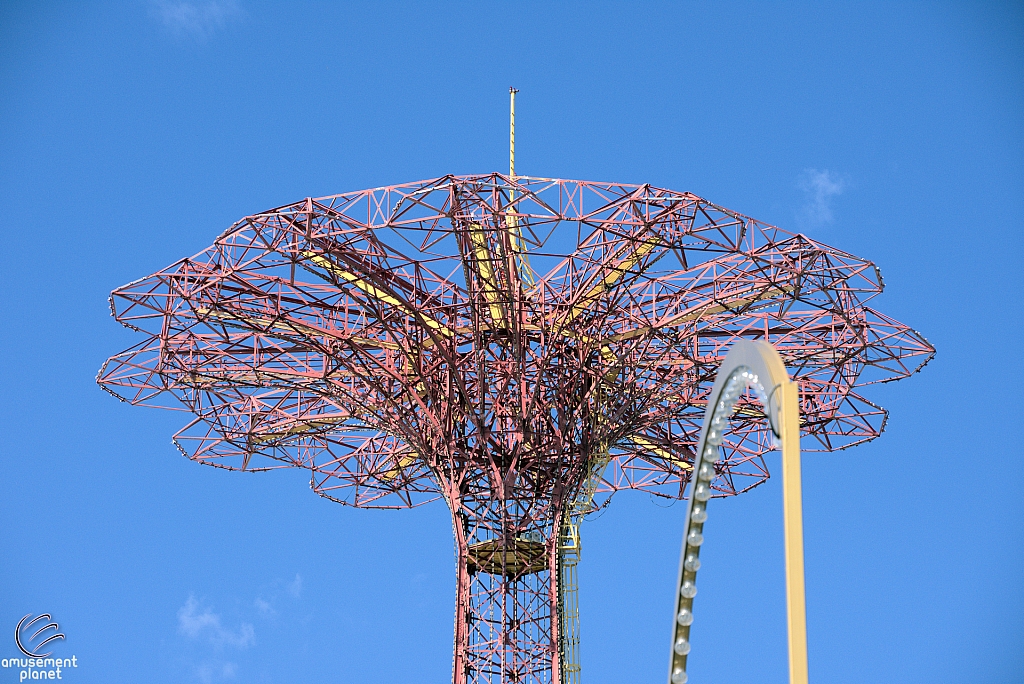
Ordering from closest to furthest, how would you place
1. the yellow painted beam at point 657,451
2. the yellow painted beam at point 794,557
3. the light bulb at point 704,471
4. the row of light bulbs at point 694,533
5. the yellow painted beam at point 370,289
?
the yellow painted beam at point 794,557 → the row of light bulbs at point 694,533 → the light bulb at point 704,471 → the yellow painted beam at point 370,289 → the yellow painted beam at point 657,451

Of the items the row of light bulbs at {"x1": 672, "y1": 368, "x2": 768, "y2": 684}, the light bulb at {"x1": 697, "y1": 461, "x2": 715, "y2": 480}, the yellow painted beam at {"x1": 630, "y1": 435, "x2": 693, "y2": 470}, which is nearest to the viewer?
the row of light bulbs at {"x1": 672, "y1": 368, "x2": 768, "y2": 684}

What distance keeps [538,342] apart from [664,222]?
874 centimetres

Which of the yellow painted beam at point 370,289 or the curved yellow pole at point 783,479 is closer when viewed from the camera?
the curved yellow pole at point 783,479

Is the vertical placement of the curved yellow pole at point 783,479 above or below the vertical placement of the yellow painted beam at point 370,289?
below

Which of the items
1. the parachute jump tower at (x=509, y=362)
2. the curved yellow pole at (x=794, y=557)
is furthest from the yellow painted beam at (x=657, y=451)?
the curved yellow pole at (x=794, y=557)

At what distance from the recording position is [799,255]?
35.9m

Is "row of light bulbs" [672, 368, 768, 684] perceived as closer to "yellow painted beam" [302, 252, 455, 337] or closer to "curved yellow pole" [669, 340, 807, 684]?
"curved yellow pole" [669, 340, 807, 684]

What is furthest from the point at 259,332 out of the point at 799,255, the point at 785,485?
the point at 785,485

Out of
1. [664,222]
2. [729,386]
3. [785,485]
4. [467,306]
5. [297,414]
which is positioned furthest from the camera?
[297,414]

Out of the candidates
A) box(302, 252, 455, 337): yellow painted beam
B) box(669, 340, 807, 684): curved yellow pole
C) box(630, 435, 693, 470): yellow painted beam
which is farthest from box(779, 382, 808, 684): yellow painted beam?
box(630, 435, 693, 470): yellow painted beam

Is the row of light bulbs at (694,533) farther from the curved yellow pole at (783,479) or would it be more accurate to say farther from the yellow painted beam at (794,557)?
the yellow painted beam at (794,557)

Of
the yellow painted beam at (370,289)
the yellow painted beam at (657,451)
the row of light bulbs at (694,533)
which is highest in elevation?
the yellow painted beam at (657,451)

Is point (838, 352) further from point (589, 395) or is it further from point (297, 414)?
point (297, 414)

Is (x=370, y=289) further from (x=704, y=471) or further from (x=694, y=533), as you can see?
(x=694, y=533)
